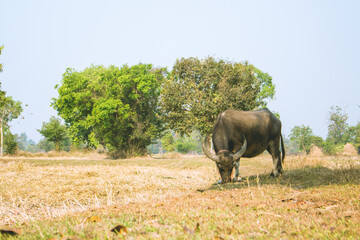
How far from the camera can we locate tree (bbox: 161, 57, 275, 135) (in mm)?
30969

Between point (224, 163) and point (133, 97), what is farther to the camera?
point (133, 97)

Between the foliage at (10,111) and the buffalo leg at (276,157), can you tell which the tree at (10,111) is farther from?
the buffalo leg at (276,157)

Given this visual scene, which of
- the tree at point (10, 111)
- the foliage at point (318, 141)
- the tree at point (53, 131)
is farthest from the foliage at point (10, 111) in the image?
the foliage at point (318, 141)

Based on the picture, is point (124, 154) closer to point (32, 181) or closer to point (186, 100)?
point (186, 100)

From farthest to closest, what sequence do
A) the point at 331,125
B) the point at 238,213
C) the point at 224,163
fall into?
1. the point at 331,125
2. the point at 224,163
3. the point at 238,213

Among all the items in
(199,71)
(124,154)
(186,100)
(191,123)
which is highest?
(199,71)

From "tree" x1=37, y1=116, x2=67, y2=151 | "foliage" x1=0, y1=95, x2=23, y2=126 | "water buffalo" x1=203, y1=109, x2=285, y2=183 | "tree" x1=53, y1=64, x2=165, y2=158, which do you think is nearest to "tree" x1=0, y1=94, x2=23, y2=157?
"foliage" x1=0, y1=95, x2=23, y2=126

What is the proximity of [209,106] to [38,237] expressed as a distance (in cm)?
2864

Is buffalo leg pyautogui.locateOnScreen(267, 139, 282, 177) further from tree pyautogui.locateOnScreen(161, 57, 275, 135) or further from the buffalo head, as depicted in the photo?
tree pyautogui.locateOnScreen(161, 57, 275, 135)

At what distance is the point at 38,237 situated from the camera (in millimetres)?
2820

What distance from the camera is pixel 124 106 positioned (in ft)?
121

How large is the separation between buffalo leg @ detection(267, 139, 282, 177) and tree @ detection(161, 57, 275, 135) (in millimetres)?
19333

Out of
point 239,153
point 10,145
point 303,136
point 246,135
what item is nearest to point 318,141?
point 303,136

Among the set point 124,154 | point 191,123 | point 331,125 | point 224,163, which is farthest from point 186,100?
point 331,125
